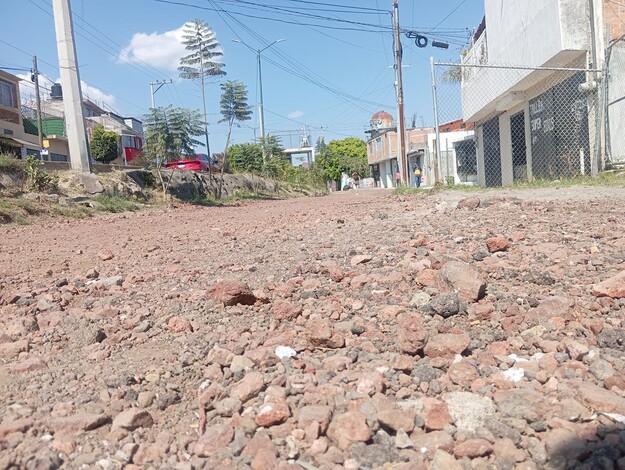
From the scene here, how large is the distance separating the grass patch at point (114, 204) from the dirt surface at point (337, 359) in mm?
8199

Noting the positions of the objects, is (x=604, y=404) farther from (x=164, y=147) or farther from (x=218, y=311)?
(x=164, y=147)

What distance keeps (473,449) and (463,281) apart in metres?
1.41

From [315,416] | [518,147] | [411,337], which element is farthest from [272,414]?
[518,147]

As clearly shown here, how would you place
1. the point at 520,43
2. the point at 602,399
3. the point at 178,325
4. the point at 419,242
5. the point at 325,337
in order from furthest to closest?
the point at 520,43 → the point at 419,242 → the point at 178,325 → the point at 325,337 → the point at 602,399

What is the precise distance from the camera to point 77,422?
1.81 meters

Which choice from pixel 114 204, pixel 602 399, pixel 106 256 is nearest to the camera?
pixel 602 399

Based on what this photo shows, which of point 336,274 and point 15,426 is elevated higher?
point 336,274

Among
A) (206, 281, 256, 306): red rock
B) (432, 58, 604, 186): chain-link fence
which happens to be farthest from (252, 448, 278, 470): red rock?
(432, 58, 604, 186): chain-link fence

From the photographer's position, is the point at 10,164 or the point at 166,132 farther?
the point at 166,132

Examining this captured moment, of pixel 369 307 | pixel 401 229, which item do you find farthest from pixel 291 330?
pixel 401 229

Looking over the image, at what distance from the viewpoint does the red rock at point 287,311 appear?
9.24ft

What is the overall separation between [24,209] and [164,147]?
7596mm

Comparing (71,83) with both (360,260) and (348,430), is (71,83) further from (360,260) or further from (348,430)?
(348,430)

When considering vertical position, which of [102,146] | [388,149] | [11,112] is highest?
[11,112]
